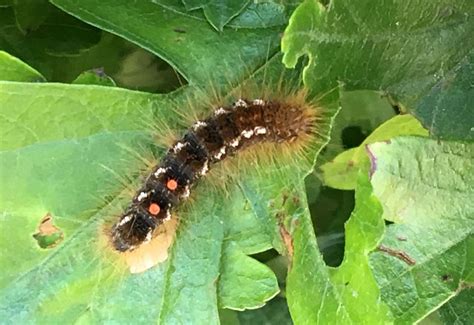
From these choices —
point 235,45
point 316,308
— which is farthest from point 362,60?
point 316,308

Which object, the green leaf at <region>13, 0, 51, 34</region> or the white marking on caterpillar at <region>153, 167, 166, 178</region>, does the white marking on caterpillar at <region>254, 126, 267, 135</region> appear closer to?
the white marking on caterpillar at <region>153, 167, 166, 178</region>

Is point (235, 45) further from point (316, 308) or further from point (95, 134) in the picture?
point (316, 308)

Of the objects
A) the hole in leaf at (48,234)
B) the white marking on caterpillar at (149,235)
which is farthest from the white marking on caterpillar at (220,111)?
the hole in leaf at (48,234)

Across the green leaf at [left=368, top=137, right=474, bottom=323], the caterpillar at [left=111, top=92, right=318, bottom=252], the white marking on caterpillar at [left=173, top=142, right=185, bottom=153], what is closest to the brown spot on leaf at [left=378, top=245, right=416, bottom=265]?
the green leaf at [left=368, top=137, right=474, bottom=323]

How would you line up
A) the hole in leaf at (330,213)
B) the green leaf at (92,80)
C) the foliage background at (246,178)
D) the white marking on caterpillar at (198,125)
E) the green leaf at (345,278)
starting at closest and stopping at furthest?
the green leaf at (345,278)
the foliage background at (246,178)
the green leaf at (92,80)
the white marking on caterpillar at (198,125)
the hole in leaf at (330,213)

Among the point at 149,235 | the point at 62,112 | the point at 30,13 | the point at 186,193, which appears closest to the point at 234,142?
the point at 186,193

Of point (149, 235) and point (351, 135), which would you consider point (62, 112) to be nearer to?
point (149, 235)

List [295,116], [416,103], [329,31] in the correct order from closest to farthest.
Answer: [329,31] < [416,103] < [295,116]

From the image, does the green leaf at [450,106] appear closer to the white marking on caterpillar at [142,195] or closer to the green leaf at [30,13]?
the white marking on caterpillar at [142,195]
